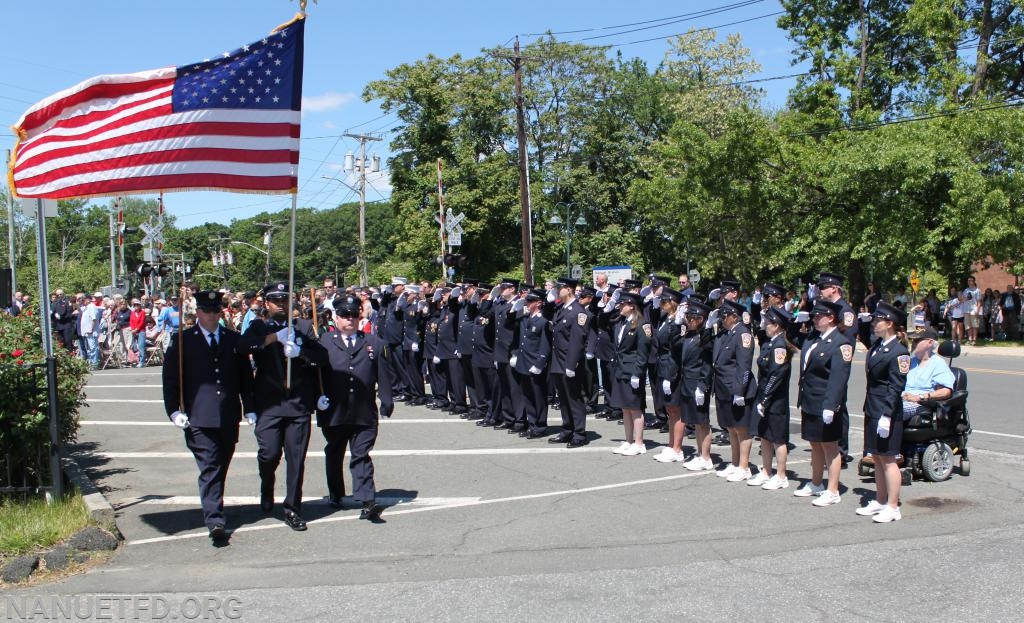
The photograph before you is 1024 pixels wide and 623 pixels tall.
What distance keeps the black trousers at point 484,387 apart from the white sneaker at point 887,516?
6.50 metres

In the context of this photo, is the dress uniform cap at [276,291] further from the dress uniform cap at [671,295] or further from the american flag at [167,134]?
the dress uniform cap at [671,295]

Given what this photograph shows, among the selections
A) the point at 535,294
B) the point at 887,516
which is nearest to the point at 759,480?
the point at 887,516

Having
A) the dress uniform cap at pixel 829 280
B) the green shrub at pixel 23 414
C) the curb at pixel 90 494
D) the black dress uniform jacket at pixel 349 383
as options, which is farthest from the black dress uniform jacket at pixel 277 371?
the dress uniform cap at pixel 829 280

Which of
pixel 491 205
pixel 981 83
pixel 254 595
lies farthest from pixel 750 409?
pixel 491 205

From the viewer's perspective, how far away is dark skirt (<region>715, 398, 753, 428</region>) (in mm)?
8641

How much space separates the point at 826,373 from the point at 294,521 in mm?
4848

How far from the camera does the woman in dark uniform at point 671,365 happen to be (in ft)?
31.8

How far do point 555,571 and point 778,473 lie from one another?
3.31 m

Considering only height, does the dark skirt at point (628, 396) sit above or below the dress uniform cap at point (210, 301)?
below

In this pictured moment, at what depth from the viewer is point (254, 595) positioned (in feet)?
18.6

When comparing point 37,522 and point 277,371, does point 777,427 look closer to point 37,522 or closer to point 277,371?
point 277,371

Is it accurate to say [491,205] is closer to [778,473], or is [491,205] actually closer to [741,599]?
[778,473]

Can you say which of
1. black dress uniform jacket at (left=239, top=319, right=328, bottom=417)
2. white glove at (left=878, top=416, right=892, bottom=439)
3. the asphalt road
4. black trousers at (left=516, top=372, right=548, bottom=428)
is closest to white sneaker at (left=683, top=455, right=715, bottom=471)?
the asphalt road

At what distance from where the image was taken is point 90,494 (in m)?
7.99
